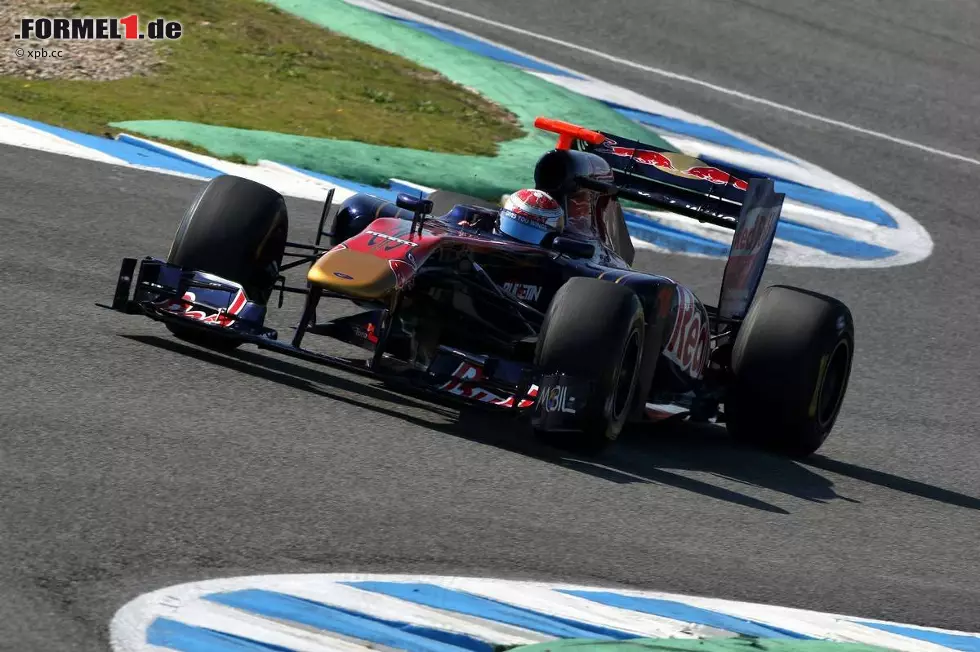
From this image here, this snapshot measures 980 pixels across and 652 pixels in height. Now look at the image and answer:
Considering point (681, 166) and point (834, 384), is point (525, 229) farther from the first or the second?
point (834, 384)

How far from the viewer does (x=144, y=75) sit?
45.3ft

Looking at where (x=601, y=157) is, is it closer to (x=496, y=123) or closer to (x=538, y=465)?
(x=538, y=465)

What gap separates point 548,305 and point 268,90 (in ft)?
24.1

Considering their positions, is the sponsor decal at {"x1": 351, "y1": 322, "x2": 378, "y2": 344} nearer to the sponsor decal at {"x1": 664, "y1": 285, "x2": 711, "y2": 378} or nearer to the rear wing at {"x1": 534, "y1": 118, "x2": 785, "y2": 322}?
the sponsor decal at {"x1": 664, "y1": 285, "x2": 711, "y2": 378}

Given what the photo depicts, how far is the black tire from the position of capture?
250 inches

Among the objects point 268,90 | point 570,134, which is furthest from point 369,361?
point 268,90

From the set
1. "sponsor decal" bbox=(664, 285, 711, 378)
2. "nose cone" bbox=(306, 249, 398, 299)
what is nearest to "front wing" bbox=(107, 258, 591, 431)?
"nose cone" bbox=(306, 249, 398, 299)

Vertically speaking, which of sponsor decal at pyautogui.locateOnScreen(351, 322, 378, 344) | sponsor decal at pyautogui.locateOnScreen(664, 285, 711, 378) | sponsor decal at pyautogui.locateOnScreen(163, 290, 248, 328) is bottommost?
sponsor decal at pyautogui.locateOnScreen(163, 290, 248, 328)

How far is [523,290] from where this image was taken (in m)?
7.25

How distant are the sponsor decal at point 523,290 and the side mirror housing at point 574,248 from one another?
276 mm

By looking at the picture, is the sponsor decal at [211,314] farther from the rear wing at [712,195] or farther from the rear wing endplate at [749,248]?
the rear wing endplate at [749,248]

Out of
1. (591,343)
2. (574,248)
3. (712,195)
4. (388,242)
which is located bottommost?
(591,343)

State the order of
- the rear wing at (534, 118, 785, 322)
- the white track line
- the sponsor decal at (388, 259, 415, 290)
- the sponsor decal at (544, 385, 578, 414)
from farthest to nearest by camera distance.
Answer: the white track line → the rear wing at (534, 118, 785, 322) → the sponsor decal at (388, 259, 415, 290) → the sponsor decal at (544, 385, 578, 414)

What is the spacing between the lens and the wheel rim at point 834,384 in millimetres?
7652
